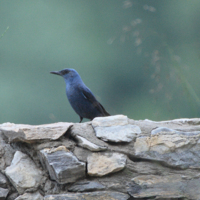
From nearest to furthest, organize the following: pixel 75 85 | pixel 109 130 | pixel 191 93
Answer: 1. pixel 191 93
2. pixel 109 130
3. pixel 75 85

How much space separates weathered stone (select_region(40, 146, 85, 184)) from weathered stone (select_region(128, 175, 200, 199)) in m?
0.38

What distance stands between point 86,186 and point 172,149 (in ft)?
2.19

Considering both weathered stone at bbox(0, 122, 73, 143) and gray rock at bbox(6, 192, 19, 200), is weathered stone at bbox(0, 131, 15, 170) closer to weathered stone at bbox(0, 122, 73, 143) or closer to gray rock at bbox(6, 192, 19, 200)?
weathered stone at bbox(0, 122, 73, 143)

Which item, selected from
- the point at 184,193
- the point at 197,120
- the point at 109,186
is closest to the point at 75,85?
the point at 197,120

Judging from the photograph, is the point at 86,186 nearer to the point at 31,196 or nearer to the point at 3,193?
the point at 31,196

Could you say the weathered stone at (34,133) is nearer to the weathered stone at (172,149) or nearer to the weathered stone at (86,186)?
the weathered stone at (86,186)

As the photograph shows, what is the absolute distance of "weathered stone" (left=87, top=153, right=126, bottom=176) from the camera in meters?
1.83

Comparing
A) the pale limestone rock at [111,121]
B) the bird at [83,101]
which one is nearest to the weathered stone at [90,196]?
the pale limestone rock at [111,121]

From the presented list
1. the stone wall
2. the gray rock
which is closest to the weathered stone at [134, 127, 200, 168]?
the stone wall

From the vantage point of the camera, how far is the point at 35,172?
1.90 meters

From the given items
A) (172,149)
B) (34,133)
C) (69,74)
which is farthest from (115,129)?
(69,74)

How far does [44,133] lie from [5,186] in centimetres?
46

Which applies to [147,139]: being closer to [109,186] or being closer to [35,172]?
[109,186]

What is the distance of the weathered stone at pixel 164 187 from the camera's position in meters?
1.75
